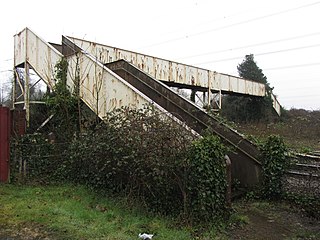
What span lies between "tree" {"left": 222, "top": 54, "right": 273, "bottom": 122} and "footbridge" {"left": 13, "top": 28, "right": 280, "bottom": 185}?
52.0 ft

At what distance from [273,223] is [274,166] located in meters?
1.41

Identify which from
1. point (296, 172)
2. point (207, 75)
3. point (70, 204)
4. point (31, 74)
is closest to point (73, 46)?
point (31, 74)

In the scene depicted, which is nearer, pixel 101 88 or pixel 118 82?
pixel 118 82

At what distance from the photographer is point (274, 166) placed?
20.5 ft

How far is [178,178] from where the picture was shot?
490 centimetres

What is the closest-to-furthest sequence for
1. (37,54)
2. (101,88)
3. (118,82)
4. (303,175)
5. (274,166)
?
(303,175)
(274,166)
(118,82)
(101,88)
(37,54)

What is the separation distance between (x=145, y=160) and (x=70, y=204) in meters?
1.65

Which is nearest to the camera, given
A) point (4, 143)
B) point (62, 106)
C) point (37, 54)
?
point (4, 143)

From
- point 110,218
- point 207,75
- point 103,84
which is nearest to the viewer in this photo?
point 110,218

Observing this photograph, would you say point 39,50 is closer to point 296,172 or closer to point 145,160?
point 145,160

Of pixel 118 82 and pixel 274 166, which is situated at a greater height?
pixel 118 82

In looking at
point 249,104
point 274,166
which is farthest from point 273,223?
point 249,104

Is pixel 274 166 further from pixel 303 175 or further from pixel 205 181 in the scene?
pixel 205 181

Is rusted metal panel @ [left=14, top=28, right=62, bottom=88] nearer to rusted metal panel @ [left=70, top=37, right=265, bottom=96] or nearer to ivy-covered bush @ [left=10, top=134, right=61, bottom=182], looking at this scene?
rusted metal panel @ [left=70, top=37, right=265, bottom=96]
